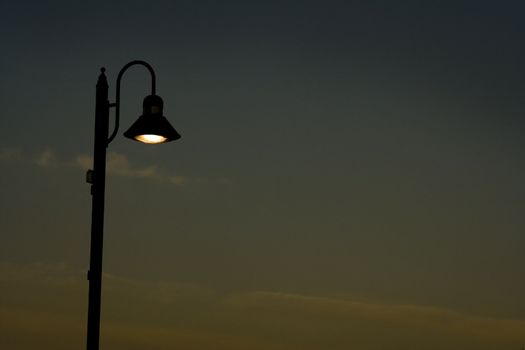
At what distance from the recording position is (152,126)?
1434 cm

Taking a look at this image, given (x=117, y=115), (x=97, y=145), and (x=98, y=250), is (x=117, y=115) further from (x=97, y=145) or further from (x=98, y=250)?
(x=98, y=250)

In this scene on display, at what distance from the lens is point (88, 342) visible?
13094 mm

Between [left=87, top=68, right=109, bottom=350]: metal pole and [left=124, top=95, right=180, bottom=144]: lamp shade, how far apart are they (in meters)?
0.57

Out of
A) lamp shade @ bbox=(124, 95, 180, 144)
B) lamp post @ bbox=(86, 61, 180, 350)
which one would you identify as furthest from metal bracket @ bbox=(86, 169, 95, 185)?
lamp shade @ bbox=(124, 95, 180, 144)

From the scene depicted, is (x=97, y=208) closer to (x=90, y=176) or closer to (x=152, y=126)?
(x=90, y=176)

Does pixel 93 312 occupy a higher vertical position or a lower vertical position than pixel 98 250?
lower

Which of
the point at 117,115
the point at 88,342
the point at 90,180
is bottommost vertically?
the point at 88,342

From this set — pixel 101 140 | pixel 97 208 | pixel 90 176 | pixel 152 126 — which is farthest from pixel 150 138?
pixel 97 208

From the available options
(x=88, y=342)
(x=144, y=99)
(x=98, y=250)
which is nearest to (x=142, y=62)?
(x=144, y=99)

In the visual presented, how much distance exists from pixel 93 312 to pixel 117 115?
2.86 metres

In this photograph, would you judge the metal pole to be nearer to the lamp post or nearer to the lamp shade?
the lamp post

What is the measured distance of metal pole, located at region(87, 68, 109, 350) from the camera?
43.1ft

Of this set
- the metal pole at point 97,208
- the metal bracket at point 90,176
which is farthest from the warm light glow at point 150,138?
the metal bracket at point 90,176

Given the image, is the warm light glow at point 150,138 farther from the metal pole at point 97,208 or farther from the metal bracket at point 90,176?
the metal bracket at point 90,176
